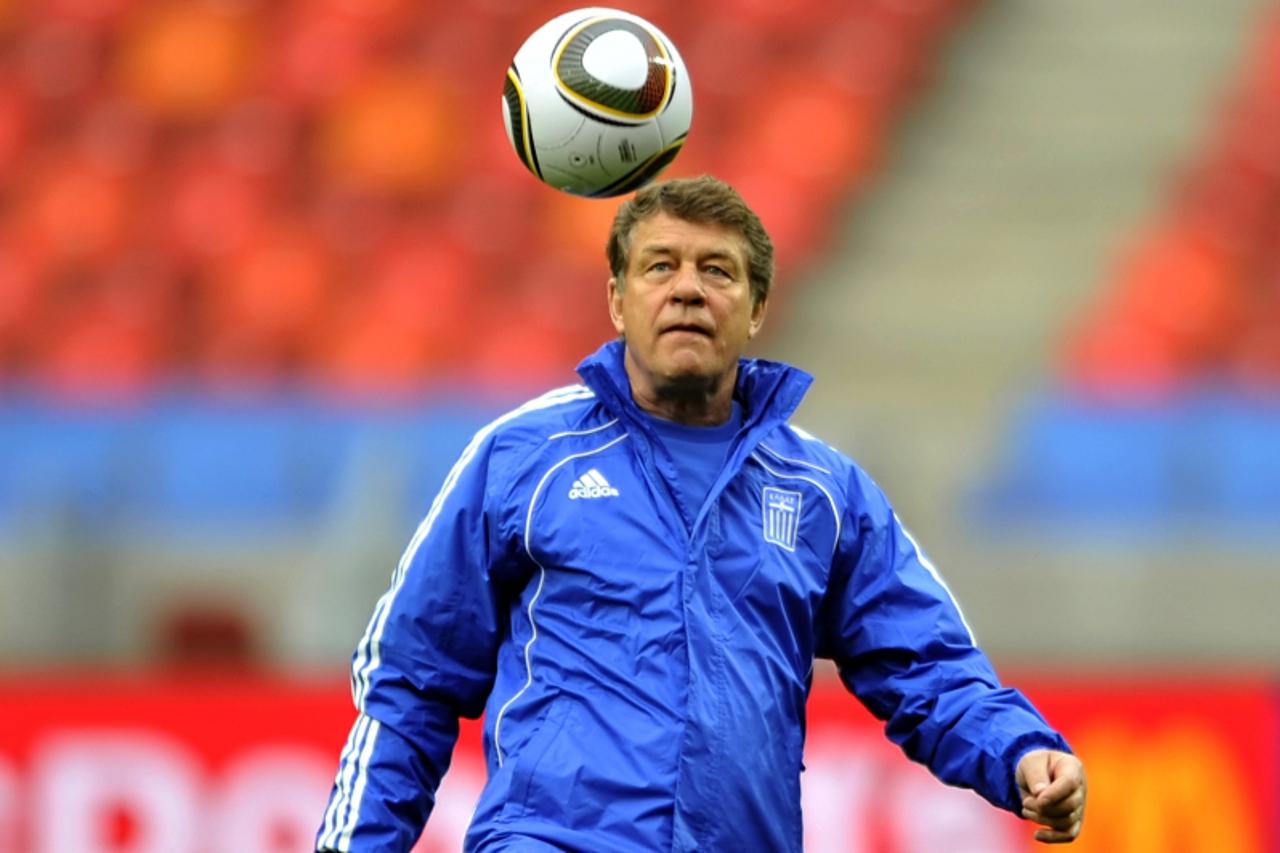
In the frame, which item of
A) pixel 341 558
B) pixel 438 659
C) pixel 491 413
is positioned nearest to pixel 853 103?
pixel 491 413

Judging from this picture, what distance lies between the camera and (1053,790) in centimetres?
335

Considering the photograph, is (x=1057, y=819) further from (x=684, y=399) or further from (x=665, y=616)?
(x=684, y=399)

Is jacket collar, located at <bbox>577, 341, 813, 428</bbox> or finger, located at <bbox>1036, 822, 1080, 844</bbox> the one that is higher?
jacket collar, located at <bbox>577, 341, 813, 428</bbox>

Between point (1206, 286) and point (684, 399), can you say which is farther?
point (1206, 286)

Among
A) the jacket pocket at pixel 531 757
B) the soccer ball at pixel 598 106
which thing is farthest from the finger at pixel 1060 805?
the soccer ball at pixel 598 106

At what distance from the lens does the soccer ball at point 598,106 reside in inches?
158

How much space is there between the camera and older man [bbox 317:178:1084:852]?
133 inches

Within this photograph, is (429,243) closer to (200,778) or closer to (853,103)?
(853,103)

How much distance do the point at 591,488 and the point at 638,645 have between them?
0.91ft

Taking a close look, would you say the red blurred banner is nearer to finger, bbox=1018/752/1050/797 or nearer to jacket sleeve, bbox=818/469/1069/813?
jacket sleeve, bbox=818/469/1069/813

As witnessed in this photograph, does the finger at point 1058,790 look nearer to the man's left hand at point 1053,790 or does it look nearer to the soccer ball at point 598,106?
the man's left hand at point 1053,790

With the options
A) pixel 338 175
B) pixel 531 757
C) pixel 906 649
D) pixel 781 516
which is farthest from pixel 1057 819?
pixel 338 175

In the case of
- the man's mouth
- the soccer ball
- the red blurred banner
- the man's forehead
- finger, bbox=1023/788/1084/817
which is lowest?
finger, bbox=1023/788/1084/817

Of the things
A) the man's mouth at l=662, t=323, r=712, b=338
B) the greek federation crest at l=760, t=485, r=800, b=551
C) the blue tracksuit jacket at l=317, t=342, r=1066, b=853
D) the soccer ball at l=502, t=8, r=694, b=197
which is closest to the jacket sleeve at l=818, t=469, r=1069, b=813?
the blue tracksuit jacket at l=317, t=342, r=1066, b=853
